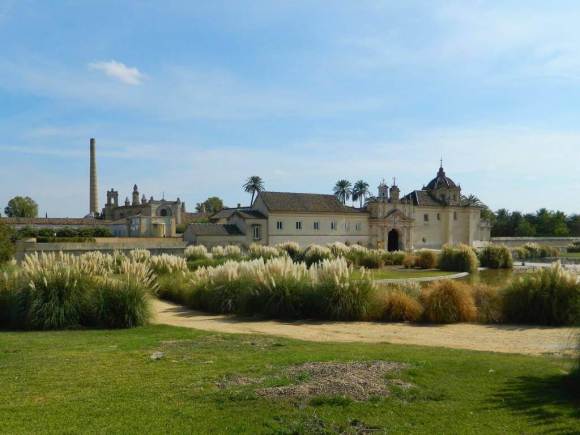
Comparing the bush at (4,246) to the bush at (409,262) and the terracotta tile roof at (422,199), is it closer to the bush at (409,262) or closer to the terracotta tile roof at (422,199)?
the bush at (409,262)

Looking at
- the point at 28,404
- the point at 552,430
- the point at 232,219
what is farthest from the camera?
the point at 232,219

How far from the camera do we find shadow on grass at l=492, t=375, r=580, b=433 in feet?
17.1

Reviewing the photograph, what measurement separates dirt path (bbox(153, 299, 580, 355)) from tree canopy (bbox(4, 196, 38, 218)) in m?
76.1

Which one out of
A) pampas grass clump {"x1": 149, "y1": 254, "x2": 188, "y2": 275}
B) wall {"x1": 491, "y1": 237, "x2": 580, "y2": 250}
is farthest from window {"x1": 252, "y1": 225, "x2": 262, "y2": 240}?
wall {"x1": 491, "y1": 237, "x2": 580, "y2": 250}

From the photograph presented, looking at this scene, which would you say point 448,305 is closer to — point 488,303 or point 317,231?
point 488,303

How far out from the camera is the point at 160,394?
18.8 feet

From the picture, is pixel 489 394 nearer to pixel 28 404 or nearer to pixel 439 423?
pixel 439 423

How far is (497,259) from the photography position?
112 ft

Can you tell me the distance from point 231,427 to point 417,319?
8502 millimetres

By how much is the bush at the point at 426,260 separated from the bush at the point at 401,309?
2057cm

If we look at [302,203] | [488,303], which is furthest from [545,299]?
[302,203]

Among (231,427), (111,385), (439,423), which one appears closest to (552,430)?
(439,423)

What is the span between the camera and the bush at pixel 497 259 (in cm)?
3400

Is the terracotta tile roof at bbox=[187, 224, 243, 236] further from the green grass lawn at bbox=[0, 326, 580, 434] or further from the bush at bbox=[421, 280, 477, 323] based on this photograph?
the green grass lawn at bbox=[0, 326, 580, 434]
